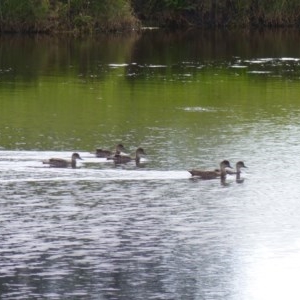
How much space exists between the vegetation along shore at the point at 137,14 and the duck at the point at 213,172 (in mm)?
42755

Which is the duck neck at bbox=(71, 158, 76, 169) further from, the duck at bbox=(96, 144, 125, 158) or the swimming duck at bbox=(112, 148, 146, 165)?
the swimming duck at bbox=(112, 148, 146, 165)

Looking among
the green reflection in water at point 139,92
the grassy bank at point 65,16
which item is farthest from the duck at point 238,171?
the grassy bank at point 65,16

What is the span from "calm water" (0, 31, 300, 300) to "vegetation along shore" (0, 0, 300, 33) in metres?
21.4

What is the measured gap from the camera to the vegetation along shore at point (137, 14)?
68.7 metres

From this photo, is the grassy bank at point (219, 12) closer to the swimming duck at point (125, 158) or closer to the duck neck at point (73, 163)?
the swimming duck at point (125, 158)

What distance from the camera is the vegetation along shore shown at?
68.7 m

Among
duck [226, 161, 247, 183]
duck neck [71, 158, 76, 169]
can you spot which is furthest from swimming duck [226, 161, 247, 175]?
duck neck [71, 158, 76, 169]

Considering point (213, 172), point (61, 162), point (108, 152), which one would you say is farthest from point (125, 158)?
point (213, 172)

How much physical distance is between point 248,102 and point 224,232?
1824 cm

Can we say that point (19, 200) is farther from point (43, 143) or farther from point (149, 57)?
point (149, 57)

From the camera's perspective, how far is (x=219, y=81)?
46094mm

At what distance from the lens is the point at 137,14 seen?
78188mm

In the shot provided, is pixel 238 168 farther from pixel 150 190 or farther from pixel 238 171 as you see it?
pixel 150 190

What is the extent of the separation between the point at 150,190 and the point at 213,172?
1.77 m
